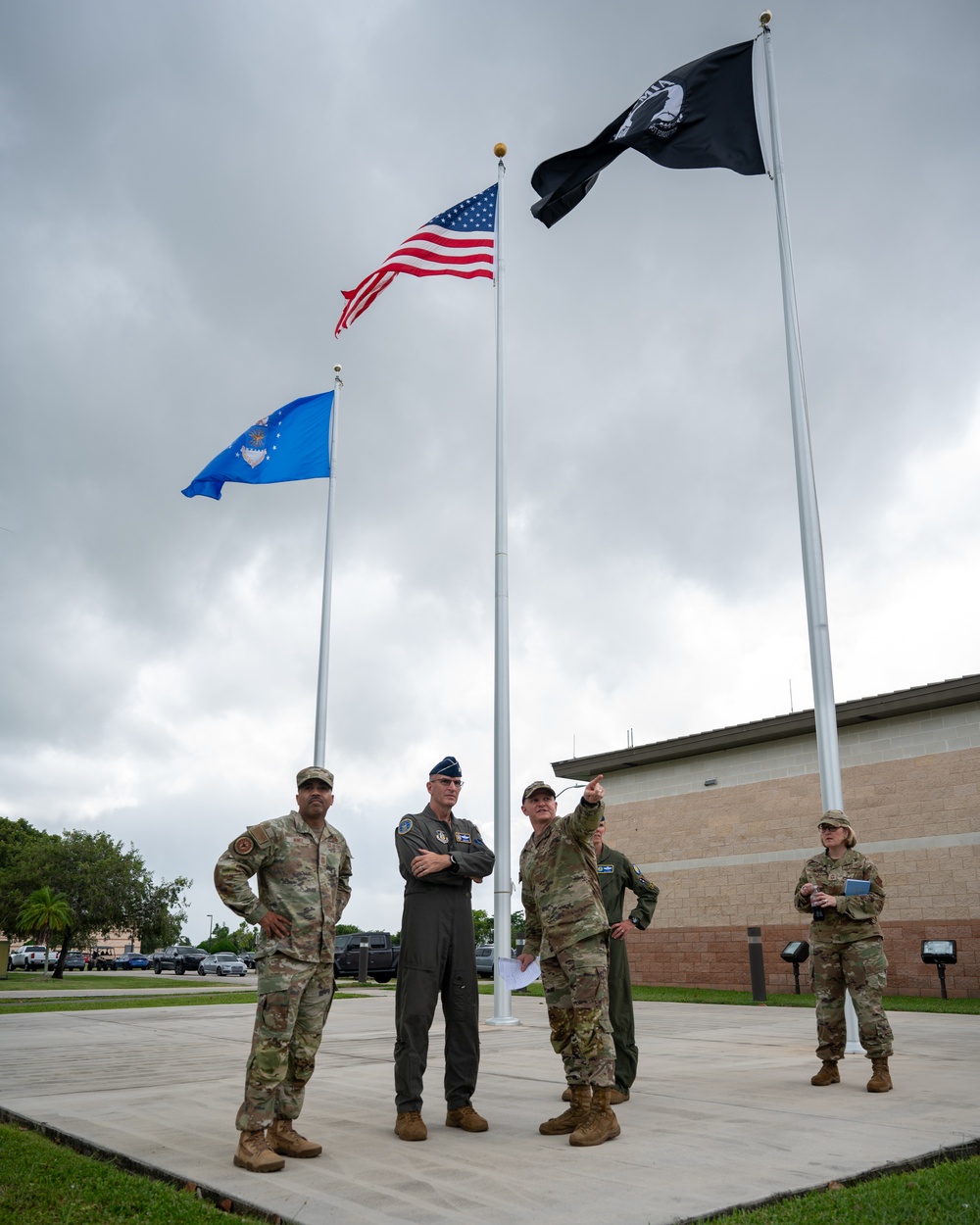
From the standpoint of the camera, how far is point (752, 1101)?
6344mm

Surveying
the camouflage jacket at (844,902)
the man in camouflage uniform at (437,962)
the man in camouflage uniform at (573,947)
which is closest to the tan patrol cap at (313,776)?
the man in camouflage uniform at (437,962)

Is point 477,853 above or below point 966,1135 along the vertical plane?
above

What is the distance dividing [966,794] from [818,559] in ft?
33.3

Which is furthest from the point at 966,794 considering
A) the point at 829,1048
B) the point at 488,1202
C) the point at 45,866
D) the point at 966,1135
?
the point at 45,866

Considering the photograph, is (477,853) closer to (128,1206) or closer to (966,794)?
(128,1206)

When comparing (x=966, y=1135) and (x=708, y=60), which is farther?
(x=708, y=60)

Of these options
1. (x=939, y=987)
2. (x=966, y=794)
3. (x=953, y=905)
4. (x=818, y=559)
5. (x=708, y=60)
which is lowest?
(x=939, y=987)

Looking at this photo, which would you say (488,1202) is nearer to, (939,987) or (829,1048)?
(829,1048)

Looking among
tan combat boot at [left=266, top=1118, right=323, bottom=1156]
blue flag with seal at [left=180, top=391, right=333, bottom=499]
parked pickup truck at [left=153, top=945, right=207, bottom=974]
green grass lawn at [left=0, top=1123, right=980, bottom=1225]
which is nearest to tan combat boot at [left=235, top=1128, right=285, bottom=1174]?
tan combat boot at [left=266, top=1118, right=323, bottom=1156]

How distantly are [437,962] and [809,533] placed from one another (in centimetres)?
653

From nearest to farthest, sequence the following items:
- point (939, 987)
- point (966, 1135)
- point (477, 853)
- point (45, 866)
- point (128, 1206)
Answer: point (128, 1206) < point (966, 1135) < point (477, 853) < point (939, 987) < point (45, 866)

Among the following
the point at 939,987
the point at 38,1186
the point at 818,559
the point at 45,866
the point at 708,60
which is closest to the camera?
the point at 38,1186

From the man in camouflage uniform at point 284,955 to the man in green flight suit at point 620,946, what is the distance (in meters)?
1.83

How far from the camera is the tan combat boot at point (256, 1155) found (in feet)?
14.9
